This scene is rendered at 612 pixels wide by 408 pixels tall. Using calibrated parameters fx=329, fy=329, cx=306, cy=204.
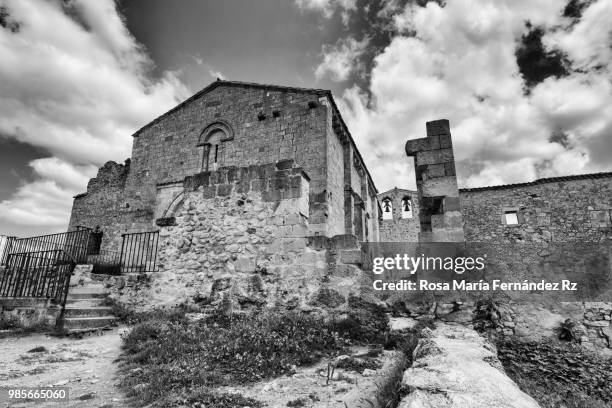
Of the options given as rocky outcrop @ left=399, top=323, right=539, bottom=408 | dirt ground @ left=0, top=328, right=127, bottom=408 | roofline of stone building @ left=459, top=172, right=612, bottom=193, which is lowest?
dirt ground @ left=0, top=328, right=127, bottom=408

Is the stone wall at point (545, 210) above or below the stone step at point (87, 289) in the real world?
above

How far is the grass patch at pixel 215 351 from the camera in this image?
3.21 m

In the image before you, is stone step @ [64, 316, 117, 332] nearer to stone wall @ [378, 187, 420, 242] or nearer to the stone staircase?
the stone staircase

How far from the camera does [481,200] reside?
18266 millimetres

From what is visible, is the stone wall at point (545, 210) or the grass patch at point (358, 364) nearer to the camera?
the grass patch at point (358, 364)

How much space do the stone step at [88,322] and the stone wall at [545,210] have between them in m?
17.4

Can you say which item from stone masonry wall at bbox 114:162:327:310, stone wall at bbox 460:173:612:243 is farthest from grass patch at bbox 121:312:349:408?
stone wall at bbox 460:173:612:243

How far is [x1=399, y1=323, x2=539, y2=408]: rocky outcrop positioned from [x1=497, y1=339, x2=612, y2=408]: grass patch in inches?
39.7

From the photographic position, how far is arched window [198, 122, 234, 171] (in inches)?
557

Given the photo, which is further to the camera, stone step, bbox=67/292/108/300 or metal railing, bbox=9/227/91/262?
metal railing, bbox=9/227/91/262

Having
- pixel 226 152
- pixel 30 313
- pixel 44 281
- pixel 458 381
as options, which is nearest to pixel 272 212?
pixel 458 381

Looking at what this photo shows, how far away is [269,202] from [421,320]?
320 cm

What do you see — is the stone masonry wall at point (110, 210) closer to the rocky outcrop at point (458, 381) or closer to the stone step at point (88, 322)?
the stone step at point (88, 322)

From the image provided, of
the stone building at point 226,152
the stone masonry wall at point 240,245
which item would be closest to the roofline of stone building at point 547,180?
the stone building at point 226,152
